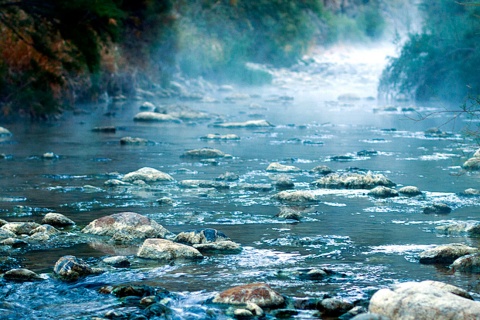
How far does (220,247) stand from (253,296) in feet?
4.93

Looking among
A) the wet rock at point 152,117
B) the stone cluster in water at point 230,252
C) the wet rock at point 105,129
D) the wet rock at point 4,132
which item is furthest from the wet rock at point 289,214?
the wet rock at point 152,117

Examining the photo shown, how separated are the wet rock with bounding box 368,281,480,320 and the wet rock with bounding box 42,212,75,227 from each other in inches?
140

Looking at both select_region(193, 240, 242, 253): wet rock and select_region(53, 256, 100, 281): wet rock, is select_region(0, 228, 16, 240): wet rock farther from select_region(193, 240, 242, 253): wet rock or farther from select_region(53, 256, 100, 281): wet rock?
select_region(193, 240, 242, 253): wet rock

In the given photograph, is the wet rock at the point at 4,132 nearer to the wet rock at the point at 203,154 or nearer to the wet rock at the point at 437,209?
the wet rock at the point at 203,154

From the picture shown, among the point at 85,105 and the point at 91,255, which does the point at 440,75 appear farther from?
the point at 91,255

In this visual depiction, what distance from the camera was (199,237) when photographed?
6.94m

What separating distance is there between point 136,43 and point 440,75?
9.16 meters

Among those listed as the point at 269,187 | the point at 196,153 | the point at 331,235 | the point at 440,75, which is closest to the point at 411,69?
the point at 440,75

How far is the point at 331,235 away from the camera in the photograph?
7312 mm

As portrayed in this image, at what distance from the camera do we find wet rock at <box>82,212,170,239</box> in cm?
716

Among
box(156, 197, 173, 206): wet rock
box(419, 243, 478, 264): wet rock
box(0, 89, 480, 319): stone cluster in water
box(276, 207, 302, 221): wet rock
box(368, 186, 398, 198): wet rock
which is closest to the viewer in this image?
box(0, 89, 480, 319): stone cluster in water

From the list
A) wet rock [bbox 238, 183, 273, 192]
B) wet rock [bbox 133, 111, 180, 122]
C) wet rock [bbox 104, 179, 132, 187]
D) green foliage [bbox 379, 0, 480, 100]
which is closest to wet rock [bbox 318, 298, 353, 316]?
wet rock [bbox 238, 183, 273, 192]

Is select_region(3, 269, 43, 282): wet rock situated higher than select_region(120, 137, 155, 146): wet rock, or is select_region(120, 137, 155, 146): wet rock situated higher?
select_region(120, 137, 155, 146): wet rock

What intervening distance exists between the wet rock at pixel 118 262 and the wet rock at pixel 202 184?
3.90 meters
